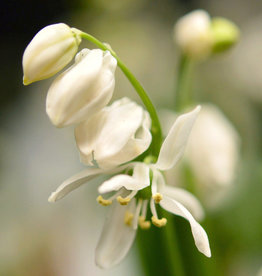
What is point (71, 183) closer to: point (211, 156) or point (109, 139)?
point (109, 139)

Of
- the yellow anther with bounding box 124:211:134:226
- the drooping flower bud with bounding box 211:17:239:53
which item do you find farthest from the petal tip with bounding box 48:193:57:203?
the drooping flower bud with bounding box 211:17:239:53

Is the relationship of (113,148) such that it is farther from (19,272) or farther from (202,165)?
(19,272)

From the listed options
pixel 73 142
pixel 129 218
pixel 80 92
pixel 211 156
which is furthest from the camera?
pixel 73 142

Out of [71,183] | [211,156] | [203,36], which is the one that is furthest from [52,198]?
[203,36]

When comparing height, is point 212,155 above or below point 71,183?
below

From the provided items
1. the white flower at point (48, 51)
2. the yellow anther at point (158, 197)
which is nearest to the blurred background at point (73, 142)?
the yellow anther at point (158, 197)

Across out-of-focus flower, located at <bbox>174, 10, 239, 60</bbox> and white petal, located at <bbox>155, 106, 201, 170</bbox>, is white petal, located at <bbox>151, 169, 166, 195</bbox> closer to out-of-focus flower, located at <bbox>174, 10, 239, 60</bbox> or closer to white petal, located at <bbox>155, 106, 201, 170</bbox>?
white petal, located at <bbox>155, 106, 201, 170</bbox>

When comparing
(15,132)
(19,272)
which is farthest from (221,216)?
(15,132)
